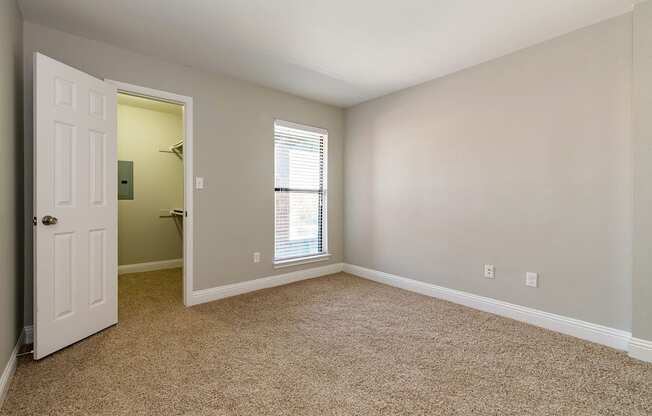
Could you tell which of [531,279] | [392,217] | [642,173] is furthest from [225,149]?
[642,173]

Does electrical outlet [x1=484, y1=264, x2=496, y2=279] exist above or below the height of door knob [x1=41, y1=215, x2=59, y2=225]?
below

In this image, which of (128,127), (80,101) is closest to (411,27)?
(80,101)

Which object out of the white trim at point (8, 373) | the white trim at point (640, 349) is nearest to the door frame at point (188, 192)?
the white trim at point (8, 373)

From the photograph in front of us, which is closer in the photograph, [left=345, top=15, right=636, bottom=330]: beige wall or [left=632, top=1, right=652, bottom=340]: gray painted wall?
[left=632, top=1, right=652, bottom=340]: gray painted wall

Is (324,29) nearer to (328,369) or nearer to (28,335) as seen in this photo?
(328,369)

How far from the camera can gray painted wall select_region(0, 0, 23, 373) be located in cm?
182

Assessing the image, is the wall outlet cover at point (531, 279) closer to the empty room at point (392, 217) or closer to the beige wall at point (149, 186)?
the empty room at point (392, 217)

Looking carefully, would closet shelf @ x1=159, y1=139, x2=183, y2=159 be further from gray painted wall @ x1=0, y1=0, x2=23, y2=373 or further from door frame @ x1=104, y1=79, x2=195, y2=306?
gray painted wall @ x1=0, y1=0, x2=23, y2=373

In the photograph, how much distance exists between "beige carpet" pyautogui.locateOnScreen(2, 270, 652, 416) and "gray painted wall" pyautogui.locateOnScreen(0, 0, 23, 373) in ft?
1.10

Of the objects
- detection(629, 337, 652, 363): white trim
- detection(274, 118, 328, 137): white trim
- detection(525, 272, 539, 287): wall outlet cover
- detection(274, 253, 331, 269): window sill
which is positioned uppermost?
detection(274, 118, 328, 137): white trim

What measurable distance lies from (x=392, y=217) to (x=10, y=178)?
3492 millimetres

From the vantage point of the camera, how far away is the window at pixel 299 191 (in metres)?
4.06

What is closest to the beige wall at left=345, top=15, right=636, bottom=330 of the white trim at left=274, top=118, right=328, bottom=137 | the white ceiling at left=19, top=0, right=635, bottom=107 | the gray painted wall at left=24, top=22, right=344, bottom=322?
the white ceiling at left=19, top=0, right=635, bottom=107

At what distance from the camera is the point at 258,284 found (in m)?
3.77
